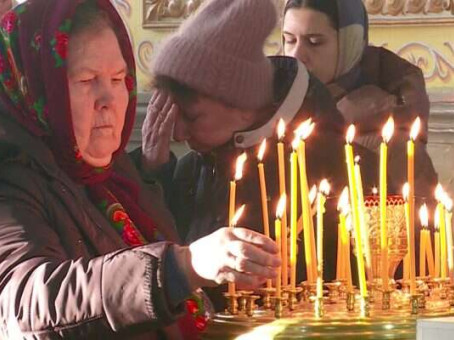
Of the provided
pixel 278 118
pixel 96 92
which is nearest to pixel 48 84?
pixel 96 92

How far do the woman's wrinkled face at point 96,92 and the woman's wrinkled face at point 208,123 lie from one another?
27.2 inches

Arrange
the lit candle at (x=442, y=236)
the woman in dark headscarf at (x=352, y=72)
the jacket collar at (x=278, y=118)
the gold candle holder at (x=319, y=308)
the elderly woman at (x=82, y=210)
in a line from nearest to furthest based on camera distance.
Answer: the elderly woman at (x=82, y=210) → the gold candle holder at (x=319, y=308) → the lit candle at (x=442, y=236) → the jacket collar at (x=278, y=118) → the woman in dark headscarf at (x=352, y=72)

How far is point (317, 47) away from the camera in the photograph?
7.16 feet

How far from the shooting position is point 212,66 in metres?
2.05

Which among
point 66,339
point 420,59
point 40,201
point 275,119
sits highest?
point 420,59

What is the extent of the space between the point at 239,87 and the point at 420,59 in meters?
0.49

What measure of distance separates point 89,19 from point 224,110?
2.41 ft

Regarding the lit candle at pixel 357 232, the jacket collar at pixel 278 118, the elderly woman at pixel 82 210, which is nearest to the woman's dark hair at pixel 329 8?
the jacket collar at pixel 278 118

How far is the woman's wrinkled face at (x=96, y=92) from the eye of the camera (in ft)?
4.37

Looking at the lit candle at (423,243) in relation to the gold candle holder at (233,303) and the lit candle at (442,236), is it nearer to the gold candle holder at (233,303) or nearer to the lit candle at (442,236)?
the lit candle at (442,236)

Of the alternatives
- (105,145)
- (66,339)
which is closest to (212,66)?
(105,145)

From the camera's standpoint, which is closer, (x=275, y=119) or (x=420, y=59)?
(x=275, y=119)

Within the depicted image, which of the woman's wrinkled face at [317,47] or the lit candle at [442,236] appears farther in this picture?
the woman's wrinkled face at [317,47]

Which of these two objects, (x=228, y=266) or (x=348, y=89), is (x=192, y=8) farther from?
(x=228, y=266)
